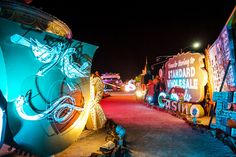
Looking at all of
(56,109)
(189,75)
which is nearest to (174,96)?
(189,75)

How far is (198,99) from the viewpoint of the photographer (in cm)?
1233

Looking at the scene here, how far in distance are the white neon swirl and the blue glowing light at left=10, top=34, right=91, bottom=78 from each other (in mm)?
712

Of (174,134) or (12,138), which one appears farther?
(174,134)

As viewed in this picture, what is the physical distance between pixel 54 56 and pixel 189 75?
1004 centimetres

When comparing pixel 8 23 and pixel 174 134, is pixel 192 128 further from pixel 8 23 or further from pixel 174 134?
pixel 8 23

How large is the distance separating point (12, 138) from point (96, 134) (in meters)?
4.04

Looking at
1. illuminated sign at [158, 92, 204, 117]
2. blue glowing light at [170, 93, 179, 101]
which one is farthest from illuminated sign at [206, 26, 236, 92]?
blue glowing light at [170, 93, 179, 101]

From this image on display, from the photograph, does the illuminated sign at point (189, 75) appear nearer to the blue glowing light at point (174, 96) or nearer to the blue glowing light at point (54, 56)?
the blue glowing light at point (174, 96)

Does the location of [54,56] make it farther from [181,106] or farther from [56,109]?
[181,106]

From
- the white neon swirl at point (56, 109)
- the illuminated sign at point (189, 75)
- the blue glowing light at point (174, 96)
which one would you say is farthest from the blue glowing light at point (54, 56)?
the blue glowing light at point (174, 96)

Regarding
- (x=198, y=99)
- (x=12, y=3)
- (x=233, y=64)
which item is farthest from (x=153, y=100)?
(x=12, y=3)

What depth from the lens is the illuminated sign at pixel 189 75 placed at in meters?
12.3

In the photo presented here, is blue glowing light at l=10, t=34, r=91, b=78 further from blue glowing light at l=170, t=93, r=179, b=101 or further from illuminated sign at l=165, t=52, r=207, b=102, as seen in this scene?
blue glowing light at l=170, t=93, r=179, b=101

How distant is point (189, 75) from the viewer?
44.2 ft
